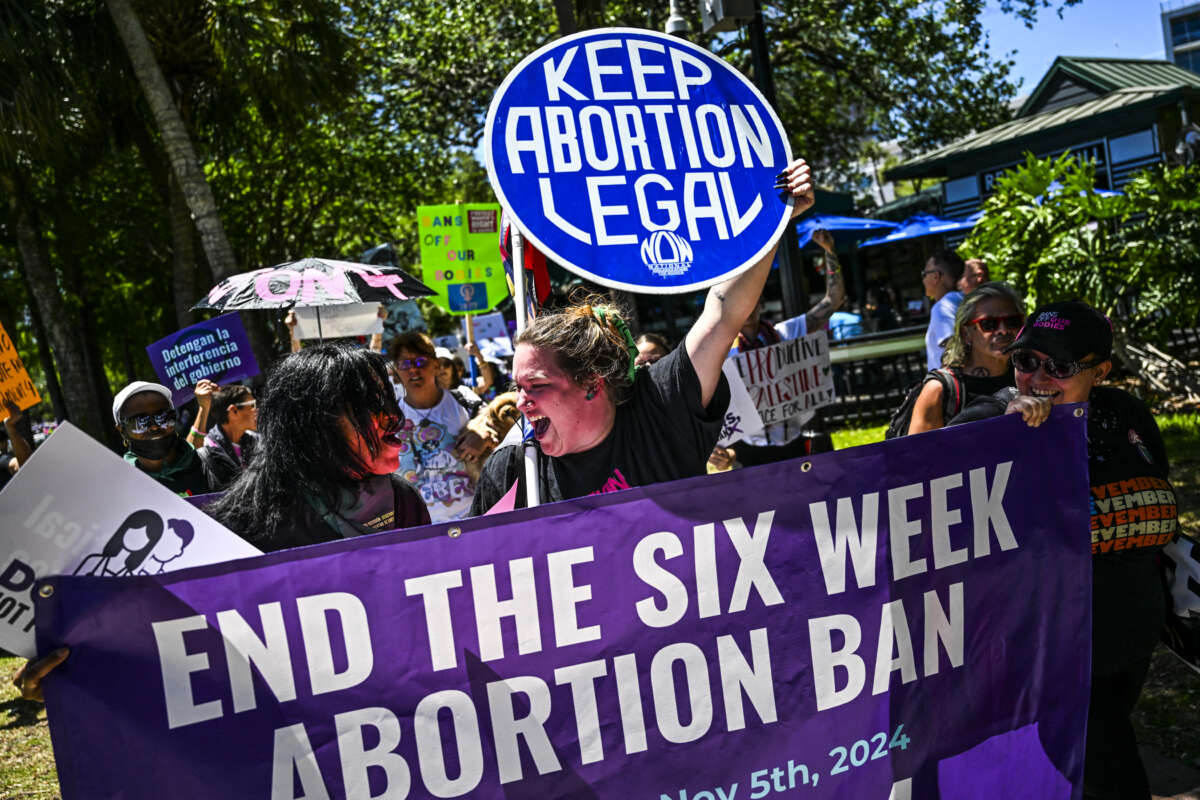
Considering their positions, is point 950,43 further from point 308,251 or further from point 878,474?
point 878,474

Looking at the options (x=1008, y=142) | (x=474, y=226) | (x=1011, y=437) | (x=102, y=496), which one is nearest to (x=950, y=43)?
(x=1008, y=142)

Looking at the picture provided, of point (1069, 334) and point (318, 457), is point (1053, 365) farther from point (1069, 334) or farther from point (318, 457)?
point (318, 457)

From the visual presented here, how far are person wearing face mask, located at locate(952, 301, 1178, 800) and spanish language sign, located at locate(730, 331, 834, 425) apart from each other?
296 cm

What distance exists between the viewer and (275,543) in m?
2.26

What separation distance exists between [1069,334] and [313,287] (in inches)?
164

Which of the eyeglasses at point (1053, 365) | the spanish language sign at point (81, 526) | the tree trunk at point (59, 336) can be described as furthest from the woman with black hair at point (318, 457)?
the tree trunk at point (59, 336)

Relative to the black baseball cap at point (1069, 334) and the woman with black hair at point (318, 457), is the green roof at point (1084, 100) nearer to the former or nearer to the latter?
the black baseball cap at point (1069, 334)

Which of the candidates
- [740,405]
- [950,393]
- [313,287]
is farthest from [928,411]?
[313,287]

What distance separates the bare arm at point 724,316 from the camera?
8.02 ft

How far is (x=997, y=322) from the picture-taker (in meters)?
3.66

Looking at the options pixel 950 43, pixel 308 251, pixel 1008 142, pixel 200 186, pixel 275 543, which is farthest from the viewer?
pixel 308 251

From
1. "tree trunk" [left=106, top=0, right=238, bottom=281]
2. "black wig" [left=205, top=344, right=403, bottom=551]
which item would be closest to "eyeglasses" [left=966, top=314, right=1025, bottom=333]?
"black wig" [left=205, top=344, right=403, bottom=551]

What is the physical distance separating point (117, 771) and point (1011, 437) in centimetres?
206

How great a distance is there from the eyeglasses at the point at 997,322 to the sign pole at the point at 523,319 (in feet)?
5.88
